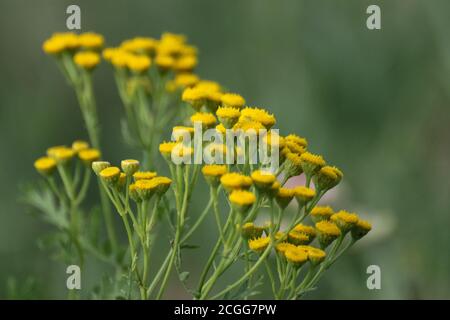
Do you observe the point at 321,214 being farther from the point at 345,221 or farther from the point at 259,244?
the point at 259,244

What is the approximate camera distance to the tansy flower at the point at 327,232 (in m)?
1.90

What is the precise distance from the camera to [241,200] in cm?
172

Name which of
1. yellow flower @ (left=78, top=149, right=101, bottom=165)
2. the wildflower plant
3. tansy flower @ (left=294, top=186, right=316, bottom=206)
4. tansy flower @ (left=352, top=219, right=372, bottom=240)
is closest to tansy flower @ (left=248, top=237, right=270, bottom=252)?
the wildflower plant

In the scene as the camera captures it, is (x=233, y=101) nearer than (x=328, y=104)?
Yes

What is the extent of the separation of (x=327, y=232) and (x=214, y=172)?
0.31m

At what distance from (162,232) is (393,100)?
1401 millimetres

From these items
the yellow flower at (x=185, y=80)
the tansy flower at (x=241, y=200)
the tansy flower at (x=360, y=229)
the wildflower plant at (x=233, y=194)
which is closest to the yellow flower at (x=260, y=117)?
the wildflower plant at (x=233, y=194)

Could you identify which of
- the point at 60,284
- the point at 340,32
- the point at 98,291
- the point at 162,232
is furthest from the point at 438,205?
the point at 98,291

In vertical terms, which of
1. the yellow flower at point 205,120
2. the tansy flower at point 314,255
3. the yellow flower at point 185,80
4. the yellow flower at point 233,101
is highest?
the yellow flower at point 185,80

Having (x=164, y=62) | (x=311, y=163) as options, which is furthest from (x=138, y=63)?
(x=311, y=163)

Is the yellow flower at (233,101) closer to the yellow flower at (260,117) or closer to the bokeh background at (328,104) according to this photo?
the yellow flower at (260,117)

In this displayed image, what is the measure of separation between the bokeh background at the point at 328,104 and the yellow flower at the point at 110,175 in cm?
140

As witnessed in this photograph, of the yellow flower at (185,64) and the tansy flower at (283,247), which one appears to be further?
the yellow flower at (185,64)

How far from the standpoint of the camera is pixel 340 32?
398 centimetres
